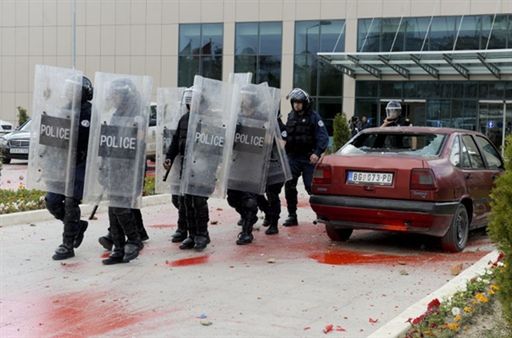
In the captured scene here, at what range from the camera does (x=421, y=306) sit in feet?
16.4

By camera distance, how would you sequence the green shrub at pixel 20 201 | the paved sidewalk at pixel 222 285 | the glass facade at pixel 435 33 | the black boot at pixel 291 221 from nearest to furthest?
the paved sidewalk at pixel 222 285
the black boot at pixel 291 221
the green shrub at pixel 20 201
the glass facade at pixel 435 33

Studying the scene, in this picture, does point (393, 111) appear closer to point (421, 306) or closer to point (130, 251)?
point (130, 251)

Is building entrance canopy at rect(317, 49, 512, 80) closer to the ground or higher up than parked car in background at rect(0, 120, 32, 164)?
higher up

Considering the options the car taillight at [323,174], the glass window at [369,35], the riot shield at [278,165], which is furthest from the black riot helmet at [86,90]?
the glass window at [369,35]

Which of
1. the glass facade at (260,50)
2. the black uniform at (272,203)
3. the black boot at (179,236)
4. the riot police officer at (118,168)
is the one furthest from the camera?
the glass facade at (260,50)

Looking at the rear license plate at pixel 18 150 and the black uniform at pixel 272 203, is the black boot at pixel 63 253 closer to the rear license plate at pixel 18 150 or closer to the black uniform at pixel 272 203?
the black uniform at pixel 272 203

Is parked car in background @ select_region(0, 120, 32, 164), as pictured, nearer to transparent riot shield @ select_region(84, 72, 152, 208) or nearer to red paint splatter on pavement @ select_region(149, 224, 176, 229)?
red paint splatter on pavement @ select_region(149, 224, 176, 229)

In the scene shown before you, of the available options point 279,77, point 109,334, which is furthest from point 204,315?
point 279,77

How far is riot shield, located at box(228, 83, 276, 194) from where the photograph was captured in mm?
7703

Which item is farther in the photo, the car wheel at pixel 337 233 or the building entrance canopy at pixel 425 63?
the building entrance canopy at pixel 425 63

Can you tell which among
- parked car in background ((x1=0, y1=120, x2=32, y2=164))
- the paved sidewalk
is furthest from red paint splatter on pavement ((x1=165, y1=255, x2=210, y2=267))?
parked car in background ((x1=0, y1=120, x2=32, y2=164))

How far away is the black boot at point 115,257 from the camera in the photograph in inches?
270

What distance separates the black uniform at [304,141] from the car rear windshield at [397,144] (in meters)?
0.92

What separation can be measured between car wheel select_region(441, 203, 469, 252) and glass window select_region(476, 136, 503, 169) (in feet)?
3.86
